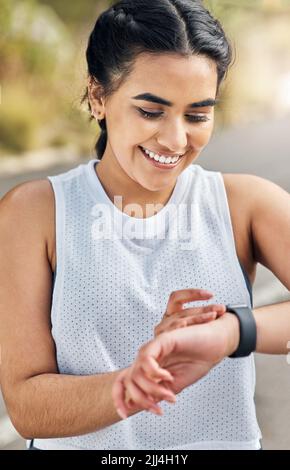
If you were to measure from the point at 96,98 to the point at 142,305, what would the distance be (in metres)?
0.41

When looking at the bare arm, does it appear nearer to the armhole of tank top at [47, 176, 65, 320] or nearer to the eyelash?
the armhole of tank top at [47, 176, 65, 320]

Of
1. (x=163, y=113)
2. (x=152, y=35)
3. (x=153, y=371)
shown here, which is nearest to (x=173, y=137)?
(x=163, y=113)

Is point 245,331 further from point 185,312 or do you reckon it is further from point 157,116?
point 157,116

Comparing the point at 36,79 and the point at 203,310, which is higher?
the point at 36,79

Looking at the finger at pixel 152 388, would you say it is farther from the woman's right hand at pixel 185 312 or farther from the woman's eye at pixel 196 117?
the woman's eye at pixel 196 117

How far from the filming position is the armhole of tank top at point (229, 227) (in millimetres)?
1488

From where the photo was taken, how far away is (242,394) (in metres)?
1.49

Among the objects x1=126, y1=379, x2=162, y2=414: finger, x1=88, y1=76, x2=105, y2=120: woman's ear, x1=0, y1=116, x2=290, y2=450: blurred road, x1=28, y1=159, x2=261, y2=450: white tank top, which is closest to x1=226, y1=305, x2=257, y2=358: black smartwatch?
x1=28, y1=159, x2=261, y2=450: white tank top

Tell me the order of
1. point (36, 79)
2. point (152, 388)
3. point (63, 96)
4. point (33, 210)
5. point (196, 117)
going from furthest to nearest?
point (36, 79) → point (63, 96) → point (33, 210) → point (196, 117) → point (152, 388)

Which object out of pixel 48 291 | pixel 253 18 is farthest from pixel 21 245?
pixel 253 18

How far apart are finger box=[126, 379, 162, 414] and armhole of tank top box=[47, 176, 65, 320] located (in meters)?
0.31

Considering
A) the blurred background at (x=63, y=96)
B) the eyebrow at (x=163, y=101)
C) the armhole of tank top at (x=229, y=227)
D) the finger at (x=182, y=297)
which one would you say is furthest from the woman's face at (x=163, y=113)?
the blurred background at (x=63, y=96)

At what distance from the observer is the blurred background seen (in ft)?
30.3

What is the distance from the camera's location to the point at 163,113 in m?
1.41
